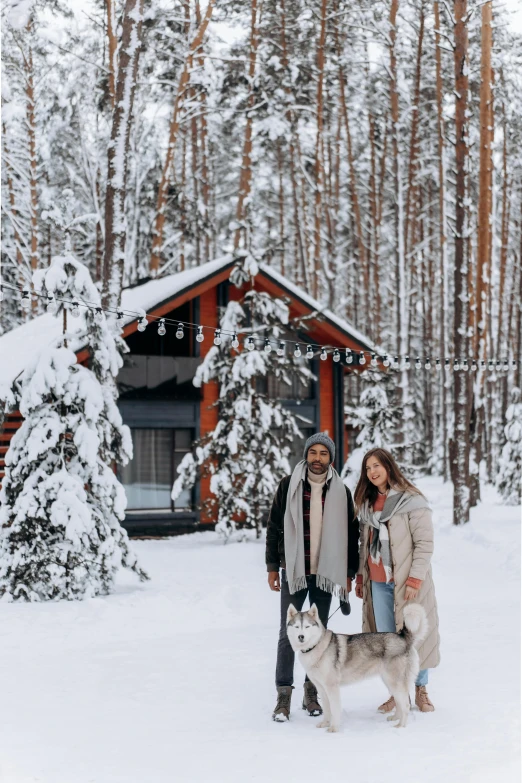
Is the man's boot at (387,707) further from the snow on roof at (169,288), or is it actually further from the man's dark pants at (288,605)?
the snow on roof at (169,288)

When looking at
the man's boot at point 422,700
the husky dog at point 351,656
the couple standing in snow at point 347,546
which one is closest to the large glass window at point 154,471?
the couple standing in snow at point 347,546

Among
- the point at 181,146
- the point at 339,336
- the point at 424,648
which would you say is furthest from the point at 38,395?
the point at 181,146

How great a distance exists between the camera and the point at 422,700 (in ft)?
20.9

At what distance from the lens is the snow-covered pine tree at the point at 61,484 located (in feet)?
38.1

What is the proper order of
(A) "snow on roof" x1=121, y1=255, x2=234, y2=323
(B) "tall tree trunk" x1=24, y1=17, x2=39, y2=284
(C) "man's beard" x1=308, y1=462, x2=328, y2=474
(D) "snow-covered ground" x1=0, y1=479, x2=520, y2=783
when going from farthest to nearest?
1. (B) "tall tree trunk" x1=24, y1=17, x2=39, y2=284
2. (A) "snow on roof" x1=121, y1=255, x2=234, y2=323
3. (C) "man's beard" x1=308, y1=462, x2=328, y2=474
4. (D) "snow-covered ground" x1=0, y1=479, x2=520, y2=783

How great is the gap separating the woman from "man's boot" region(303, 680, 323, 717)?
45cm

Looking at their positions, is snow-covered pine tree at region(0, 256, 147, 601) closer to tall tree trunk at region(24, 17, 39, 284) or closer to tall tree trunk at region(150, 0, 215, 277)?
tall tree trunk at region(150, 0, 215, 277)

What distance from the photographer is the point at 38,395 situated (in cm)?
1173

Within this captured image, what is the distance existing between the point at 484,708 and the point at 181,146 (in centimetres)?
2876

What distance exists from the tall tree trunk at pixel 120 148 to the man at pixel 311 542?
25.5 feet

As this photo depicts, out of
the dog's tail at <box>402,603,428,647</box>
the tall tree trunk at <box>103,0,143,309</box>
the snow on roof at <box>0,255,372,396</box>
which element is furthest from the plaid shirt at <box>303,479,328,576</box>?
the snow on roof at <box>0,255,372,396</box>

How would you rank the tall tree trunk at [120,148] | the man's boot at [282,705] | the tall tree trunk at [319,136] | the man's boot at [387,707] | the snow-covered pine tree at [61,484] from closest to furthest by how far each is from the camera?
the man's boot at [282,705]
the man's boot at [387,707]
the snow-covered pine tree at [61,484]
the tall tree trunk at [120,148]
the tall tree trunk at [319,136]

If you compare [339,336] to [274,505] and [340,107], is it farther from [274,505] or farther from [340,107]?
[274,505]

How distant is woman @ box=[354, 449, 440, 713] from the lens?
6211 millimetres
